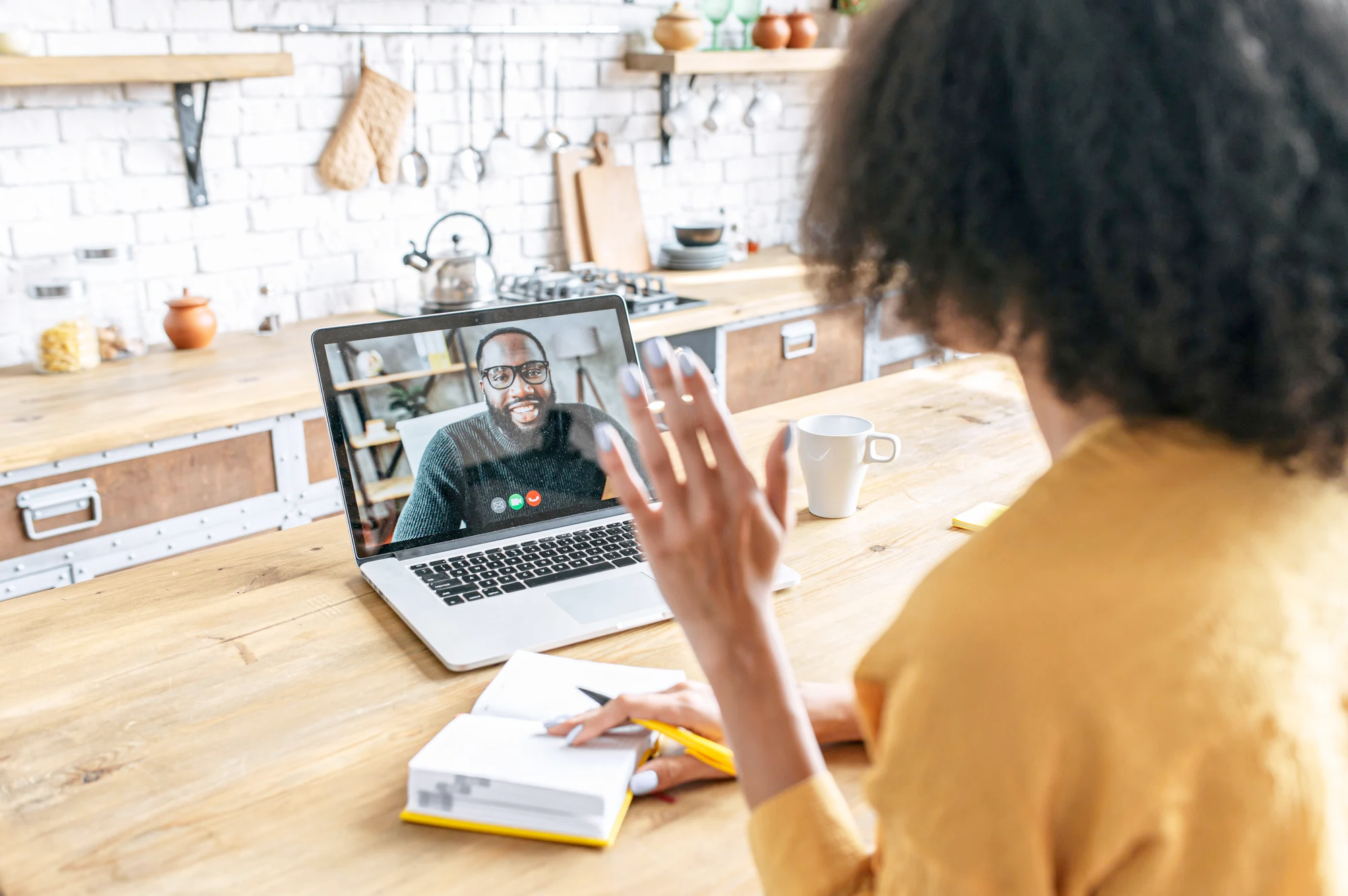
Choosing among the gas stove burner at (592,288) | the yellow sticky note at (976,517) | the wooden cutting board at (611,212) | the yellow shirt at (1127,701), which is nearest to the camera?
the yellow shirt at (1127,701)

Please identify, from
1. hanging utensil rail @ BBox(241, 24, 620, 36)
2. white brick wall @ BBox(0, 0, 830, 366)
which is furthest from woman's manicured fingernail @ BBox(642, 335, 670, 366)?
hanging utensil rail @ BBox(241, 24, 620, 36)

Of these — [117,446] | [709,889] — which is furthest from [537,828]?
[117,446]

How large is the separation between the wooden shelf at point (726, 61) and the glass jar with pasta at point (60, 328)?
179 cm

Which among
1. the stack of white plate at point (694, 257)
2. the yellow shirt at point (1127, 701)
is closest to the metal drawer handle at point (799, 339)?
the stack of white plate at point (694, 257)

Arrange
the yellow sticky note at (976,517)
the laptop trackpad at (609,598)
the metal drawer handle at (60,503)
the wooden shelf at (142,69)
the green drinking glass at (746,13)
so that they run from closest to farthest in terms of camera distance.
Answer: the laptop trackpad at (609,598) < the yellow sticky note at (976,517) < the metal drawer handle at (60,503) < the wooden shelf at (142,69) < the green drinking glass at (746,13)

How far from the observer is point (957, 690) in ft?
1.73

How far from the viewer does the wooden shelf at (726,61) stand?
3400mm

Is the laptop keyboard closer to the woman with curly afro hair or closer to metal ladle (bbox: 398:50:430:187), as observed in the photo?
the woman with curly afro hair

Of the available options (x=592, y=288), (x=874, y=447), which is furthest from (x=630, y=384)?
(x=592, y=288)

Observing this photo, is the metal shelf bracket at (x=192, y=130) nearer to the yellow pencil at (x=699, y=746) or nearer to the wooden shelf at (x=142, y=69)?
the wooden shelf at (x=142, y=69)

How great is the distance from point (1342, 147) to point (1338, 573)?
0.21 meters

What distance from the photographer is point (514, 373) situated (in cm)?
133

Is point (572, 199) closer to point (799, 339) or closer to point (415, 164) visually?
point (415, 164)

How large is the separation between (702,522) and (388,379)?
692 millimetres
